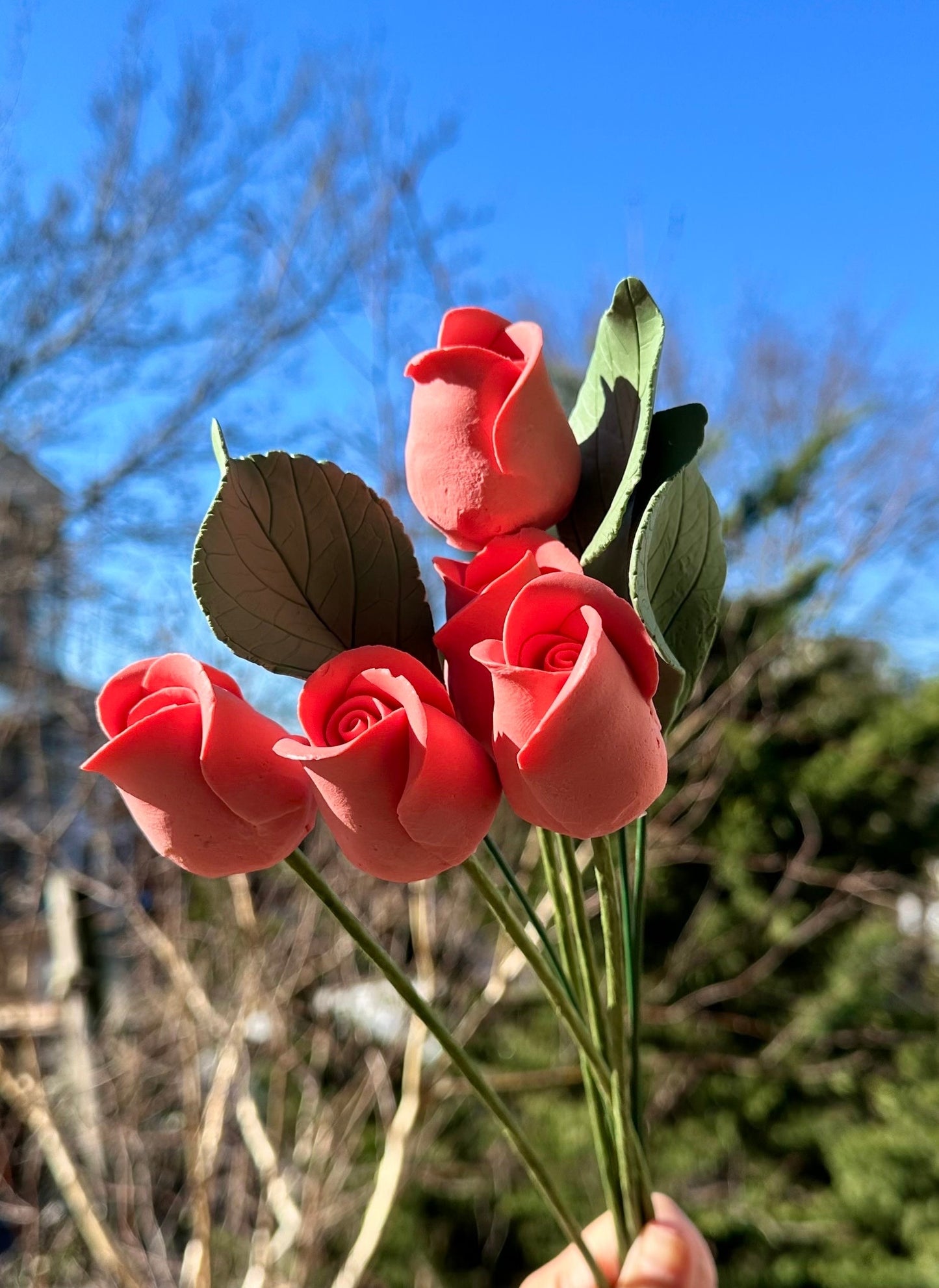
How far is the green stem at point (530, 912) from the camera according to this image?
32cm

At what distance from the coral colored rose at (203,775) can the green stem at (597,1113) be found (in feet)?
0.38

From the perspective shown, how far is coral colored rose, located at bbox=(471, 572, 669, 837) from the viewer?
0.24 meters

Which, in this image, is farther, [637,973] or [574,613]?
[637,973]

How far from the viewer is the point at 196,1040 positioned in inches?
57.5

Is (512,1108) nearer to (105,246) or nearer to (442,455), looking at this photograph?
(442,455)

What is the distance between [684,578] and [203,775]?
0.17m

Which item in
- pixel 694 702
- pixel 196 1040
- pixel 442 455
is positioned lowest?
pixel 196 1040

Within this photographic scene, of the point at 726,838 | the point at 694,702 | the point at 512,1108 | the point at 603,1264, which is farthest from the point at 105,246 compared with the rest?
the point at 603,1264

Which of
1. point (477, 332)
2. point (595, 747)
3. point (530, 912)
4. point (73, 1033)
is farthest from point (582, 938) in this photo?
point (73, 1033)

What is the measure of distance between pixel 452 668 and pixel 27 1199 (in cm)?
175

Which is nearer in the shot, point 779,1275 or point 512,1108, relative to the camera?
point 779,1275

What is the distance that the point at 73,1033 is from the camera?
1.66 m

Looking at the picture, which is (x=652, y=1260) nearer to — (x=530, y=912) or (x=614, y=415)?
(x=530, y=912)

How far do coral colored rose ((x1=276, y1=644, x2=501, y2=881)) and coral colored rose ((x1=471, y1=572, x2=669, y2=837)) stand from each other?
1 cm
